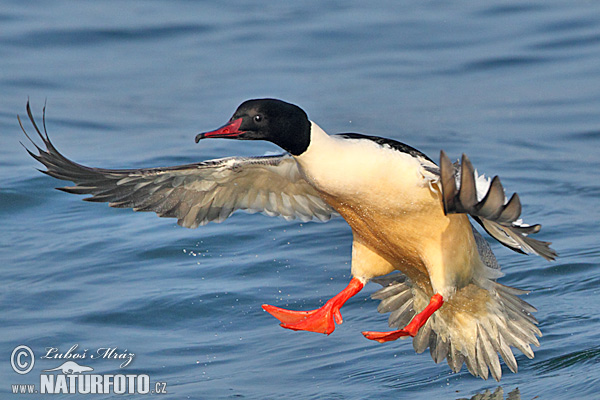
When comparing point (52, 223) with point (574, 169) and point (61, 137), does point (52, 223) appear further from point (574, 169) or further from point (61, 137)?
point (574, 169)

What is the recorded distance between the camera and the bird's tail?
6496 mm

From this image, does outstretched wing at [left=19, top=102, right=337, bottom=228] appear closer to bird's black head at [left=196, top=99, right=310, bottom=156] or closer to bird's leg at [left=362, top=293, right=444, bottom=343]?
bird's black head at [left=196, top=99, right=310, bottom=156]

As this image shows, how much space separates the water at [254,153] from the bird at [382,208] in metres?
0.27

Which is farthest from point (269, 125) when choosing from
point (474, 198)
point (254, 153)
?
point (254, 153)

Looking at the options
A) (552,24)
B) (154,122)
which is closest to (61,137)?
(154,122)

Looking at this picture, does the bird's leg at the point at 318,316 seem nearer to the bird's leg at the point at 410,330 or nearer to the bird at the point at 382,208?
the bird at the point at 382,208

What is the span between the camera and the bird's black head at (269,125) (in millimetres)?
5406

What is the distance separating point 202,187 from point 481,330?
2.16 metres

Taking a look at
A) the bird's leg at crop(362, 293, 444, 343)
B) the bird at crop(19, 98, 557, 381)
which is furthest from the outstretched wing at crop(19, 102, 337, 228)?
the bird's leg at crop(362, 293, 444, 343)

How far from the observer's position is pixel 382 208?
5699 millimetres

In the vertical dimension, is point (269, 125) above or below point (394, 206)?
above

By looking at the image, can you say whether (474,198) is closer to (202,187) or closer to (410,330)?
(410,330)

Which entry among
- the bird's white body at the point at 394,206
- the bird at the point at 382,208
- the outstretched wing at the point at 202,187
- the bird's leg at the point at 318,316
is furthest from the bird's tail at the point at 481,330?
the outstretched wing at the point at 202,187

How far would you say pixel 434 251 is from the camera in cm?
593
